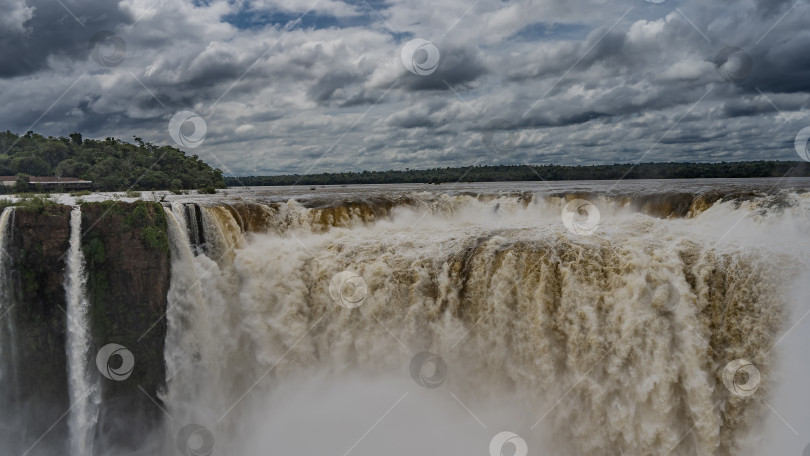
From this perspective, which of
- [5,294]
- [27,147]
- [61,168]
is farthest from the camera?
[27,147]

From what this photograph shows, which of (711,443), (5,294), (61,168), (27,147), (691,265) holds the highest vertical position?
(27,147)

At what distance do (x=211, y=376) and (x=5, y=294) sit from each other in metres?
5.42

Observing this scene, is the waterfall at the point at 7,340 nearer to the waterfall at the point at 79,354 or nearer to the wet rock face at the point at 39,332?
the wet rock face at the point at 39,332

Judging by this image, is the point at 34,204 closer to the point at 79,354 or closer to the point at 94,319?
the point at 94,319

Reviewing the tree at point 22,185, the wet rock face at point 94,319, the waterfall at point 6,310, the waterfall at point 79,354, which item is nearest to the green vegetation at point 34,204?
the wet rock face at point 94,319

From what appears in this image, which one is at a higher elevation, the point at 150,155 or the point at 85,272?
the point at 150,155

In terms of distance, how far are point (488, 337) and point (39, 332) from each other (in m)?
11.5

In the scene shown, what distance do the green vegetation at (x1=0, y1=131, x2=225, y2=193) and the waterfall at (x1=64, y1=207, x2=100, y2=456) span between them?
28179 mm

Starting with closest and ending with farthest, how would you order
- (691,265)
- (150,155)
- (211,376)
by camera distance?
(691,265), (211,376), (150,155)

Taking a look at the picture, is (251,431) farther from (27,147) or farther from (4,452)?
(27,147)

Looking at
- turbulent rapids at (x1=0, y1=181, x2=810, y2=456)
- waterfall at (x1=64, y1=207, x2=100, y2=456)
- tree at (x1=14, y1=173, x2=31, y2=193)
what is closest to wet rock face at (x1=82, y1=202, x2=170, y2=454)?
waterfall at (x1=64, y1=207, x2=100, y2=456)

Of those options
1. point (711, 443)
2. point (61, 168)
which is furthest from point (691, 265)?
point (61, 168)

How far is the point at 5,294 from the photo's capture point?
12773 mm

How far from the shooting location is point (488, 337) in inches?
507
